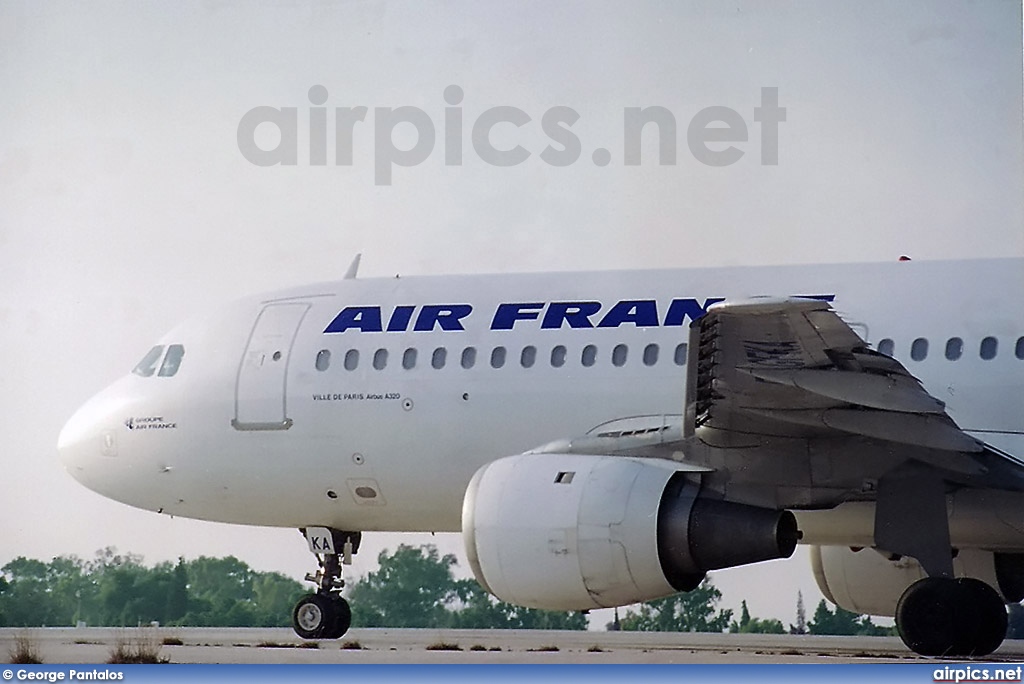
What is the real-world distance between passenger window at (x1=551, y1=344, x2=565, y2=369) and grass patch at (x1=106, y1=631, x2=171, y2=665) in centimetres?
359

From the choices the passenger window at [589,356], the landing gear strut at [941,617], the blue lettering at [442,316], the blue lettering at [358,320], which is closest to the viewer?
the landing gear strut at [941,617]

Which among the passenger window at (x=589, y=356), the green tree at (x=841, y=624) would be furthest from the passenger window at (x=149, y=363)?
the green tree at (x=841, y=624)

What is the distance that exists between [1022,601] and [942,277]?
3.01 m

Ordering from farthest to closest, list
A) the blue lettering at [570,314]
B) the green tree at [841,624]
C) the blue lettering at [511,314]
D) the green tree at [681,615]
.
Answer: the green tree at [681,615] < the green tree at [841,624] < the blue lettering at [511,314] < the blue lettering at [570,314]

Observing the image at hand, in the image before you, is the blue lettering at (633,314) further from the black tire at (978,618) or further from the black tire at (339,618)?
the black tire at (339,618)

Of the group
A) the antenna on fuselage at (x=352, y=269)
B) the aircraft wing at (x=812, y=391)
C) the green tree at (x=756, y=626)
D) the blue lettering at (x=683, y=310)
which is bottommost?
the green tree at (x=756, y=626)

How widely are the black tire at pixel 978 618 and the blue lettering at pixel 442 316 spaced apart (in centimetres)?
438

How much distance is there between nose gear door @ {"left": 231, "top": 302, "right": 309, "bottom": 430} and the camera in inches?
516

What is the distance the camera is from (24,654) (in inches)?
446

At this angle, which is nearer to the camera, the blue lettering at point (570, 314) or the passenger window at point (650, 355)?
the passenger window at point (650, 355)

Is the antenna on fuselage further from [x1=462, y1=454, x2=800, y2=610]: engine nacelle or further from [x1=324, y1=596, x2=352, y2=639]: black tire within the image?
[x1=462, y1=454, x2=800, y2=610]: engine nacelle

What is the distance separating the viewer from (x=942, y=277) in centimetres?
1117

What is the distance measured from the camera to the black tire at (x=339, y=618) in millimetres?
13477

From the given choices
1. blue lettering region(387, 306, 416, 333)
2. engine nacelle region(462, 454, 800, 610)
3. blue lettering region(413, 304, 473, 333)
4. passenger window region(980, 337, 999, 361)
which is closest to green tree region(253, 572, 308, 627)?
blue lettering region(387, 306, 416, 333)
